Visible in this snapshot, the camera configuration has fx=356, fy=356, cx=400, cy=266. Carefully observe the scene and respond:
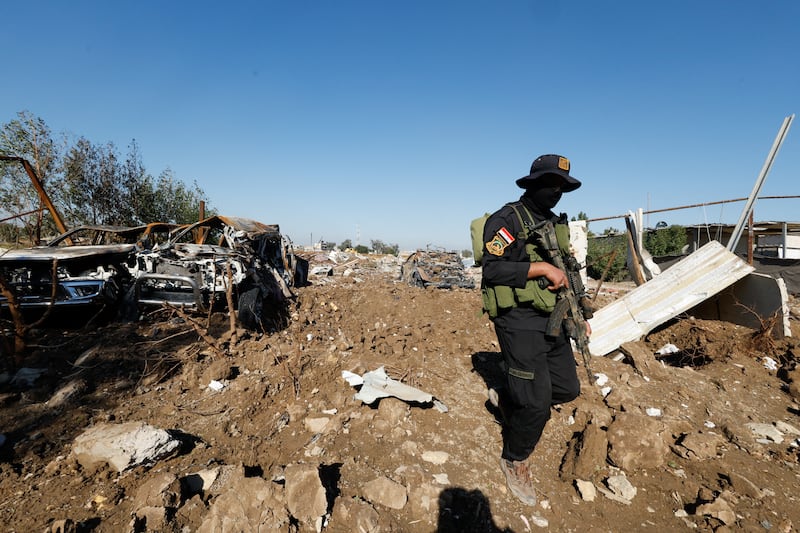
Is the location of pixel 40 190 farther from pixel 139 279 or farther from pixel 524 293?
pixel 524 293

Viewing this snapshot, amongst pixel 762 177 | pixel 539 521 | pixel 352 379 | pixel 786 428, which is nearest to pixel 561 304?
pixel 539 521

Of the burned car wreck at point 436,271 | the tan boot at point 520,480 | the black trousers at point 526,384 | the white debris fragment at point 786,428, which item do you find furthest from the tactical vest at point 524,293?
the burned car wreck at point 436,271

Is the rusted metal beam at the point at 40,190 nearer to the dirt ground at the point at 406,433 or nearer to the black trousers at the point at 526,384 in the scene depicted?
the dirt ground at the point at 406,433

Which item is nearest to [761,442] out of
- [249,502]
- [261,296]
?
[249,502]

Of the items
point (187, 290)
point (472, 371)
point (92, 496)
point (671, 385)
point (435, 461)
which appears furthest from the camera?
point (187, 290)

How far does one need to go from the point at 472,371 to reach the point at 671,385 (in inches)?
68.6

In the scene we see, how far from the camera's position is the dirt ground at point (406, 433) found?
179 centimetres

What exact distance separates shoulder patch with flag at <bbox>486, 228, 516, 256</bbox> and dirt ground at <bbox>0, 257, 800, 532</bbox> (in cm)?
132

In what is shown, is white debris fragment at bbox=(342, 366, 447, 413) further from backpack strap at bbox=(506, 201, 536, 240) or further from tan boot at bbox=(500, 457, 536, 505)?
backpack strap at bbox=(506, 201, 536, 240)

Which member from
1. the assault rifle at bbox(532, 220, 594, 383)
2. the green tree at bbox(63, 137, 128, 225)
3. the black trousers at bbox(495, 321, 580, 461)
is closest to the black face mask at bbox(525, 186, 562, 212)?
the assault rifle at bbox(532, 220, 594, 383)

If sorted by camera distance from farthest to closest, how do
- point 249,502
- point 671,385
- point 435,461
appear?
point 671,385, point 435,461, point 249,502

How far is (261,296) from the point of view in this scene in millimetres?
5023

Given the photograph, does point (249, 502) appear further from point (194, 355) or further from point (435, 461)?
point (194, 355)

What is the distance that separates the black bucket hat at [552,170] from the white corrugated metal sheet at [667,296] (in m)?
2.56
